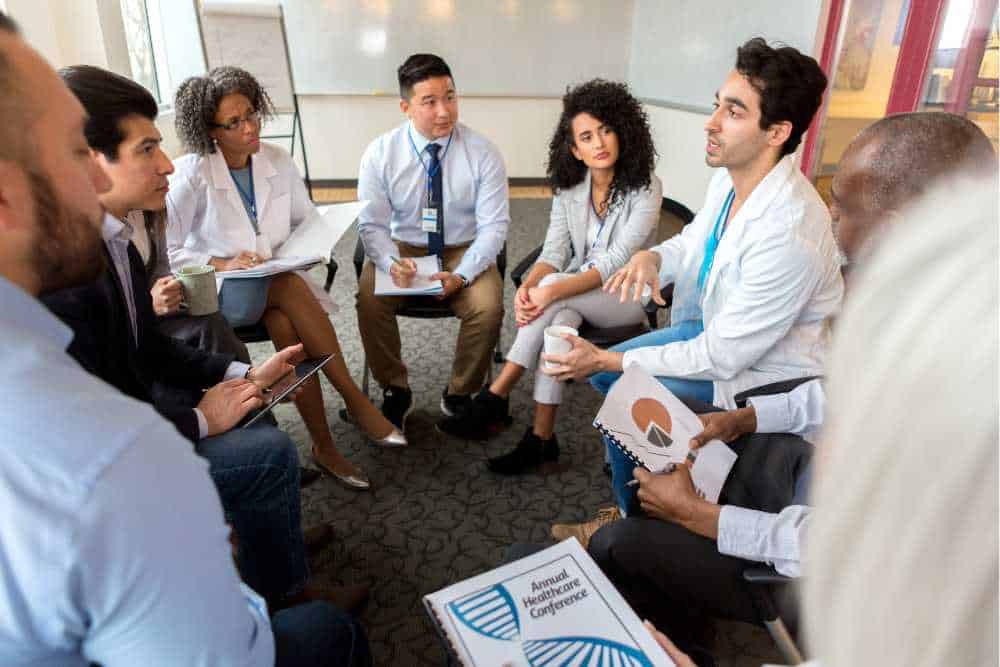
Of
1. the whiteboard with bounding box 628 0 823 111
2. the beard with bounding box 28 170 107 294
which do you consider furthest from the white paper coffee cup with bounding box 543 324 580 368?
the whiteboard with bounding box 628 0 823 111

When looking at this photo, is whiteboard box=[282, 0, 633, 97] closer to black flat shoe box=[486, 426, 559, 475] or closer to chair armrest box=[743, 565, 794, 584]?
black flat shoe box=[486, 426, 559, 475]

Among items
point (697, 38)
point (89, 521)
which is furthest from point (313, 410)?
point (697, 38)

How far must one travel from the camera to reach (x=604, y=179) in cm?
263

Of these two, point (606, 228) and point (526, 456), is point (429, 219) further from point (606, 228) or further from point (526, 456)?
point (526, 456)

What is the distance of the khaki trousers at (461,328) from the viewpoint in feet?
8.45

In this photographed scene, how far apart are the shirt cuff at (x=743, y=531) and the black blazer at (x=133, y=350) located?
1.18m

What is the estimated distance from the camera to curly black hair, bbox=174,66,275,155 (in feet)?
7.16

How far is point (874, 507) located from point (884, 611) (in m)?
0.06

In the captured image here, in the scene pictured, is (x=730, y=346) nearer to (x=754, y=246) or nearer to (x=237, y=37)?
(x=754, y=246)

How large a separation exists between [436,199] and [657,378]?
140cm

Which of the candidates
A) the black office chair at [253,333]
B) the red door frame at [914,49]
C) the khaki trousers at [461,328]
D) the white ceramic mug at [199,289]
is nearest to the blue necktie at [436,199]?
the khaki trousers at [461,328]

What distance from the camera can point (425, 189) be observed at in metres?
2.77

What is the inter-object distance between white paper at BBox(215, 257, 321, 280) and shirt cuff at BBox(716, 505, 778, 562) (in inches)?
Answer: 61.8

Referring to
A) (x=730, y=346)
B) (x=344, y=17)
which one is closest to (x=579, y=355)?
(x=730, y=346)
